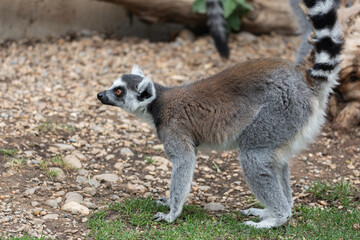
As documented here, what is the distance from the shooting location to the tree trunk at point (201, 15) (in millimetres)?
9727

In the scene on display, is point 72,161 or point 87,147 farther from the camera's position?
point 87,147

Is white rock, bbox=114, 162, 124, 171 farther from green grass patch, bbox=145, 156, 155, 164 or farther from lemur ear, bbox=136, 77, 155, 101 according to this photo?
lemur ear, bbox=136, 77, 155, 101

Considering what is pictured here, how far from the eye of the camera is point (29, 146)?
6.14m

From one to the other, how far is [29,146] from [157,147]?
169cm

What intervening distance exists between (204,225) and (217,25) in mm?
4387

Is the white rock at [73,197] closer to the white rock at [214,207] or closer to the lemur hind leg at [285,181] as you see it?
the white rock at [214,207]

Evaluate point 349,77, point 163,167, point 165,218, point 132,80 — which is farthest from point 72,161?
point 349,77

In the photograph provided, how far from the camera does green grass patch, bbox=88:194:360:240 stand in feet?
15.3

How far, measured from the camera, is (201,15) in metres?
10.2

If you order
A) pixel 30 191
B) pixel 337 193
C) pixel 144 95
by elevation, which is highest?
pixel 144 95

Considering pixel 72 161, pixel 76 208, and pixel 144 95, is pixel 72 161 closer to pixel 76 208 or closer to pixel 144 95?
pixel 76 208

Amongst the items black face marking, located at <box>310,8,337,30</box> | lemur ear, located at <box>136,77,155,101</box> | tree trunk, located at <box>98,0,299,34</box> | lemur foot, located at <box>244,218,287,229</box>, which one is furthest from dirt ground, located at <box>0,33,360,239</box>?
black face marking, located at <box>310,8,337,30</box>

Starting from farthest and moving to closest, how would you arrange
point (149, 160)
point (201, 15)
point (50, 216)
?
point (201, 15) → point (149, 160) → point (50, 216)

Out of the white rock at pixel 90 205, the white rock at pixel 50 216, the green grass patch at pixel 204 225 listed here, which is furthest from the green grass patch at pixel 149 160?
the white rock at pixel 50 216
